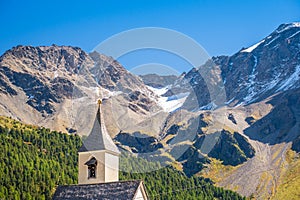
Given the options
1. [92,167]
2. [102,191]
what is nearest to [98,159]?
[92,167]

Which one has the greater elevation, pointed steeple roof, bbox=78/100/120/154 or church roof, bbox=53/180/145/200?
pointed steeple roof, bbox=78/100/120/154

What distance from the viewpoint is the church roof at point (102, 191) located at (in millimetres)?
56062

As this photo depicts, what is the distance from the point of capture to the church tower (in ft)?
211

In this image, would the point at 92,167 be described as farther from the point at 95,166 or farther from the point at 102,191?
the point at 102,191

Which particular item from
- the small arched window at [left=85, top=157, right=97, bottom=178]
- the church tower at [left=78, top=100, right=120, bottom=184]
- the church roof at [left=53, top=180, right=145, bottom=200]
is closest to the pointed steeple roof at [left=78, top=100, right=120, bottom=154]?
the church tower at [left=78, top=100, right=120, bottom=184]

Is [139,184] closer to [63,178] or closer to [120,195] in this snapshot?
[120,195]

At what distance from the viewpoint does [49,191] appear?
593ft

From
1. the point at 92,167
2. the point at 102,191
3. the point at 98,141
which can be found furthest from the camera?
the point at 98,141

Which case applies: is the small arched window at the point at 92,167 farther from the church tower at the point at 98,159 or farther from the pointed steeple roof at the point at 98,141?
the pointed steeple roof at the point at 98,141

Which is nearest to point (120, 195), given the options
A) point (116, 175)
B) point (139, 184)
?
point (139, 184)

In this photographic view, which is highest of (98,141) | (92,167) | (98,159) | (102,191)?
(98,141)

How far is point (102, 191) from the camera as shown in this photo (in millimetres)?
57344

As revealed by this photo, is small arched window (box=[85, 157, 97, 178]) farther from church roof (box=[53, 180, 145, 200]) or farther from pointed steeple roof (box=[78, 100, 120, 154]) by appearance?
church roof (box=[53, 180, 145, 200])

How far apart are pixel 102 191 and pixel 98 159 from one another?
8.00 meters
